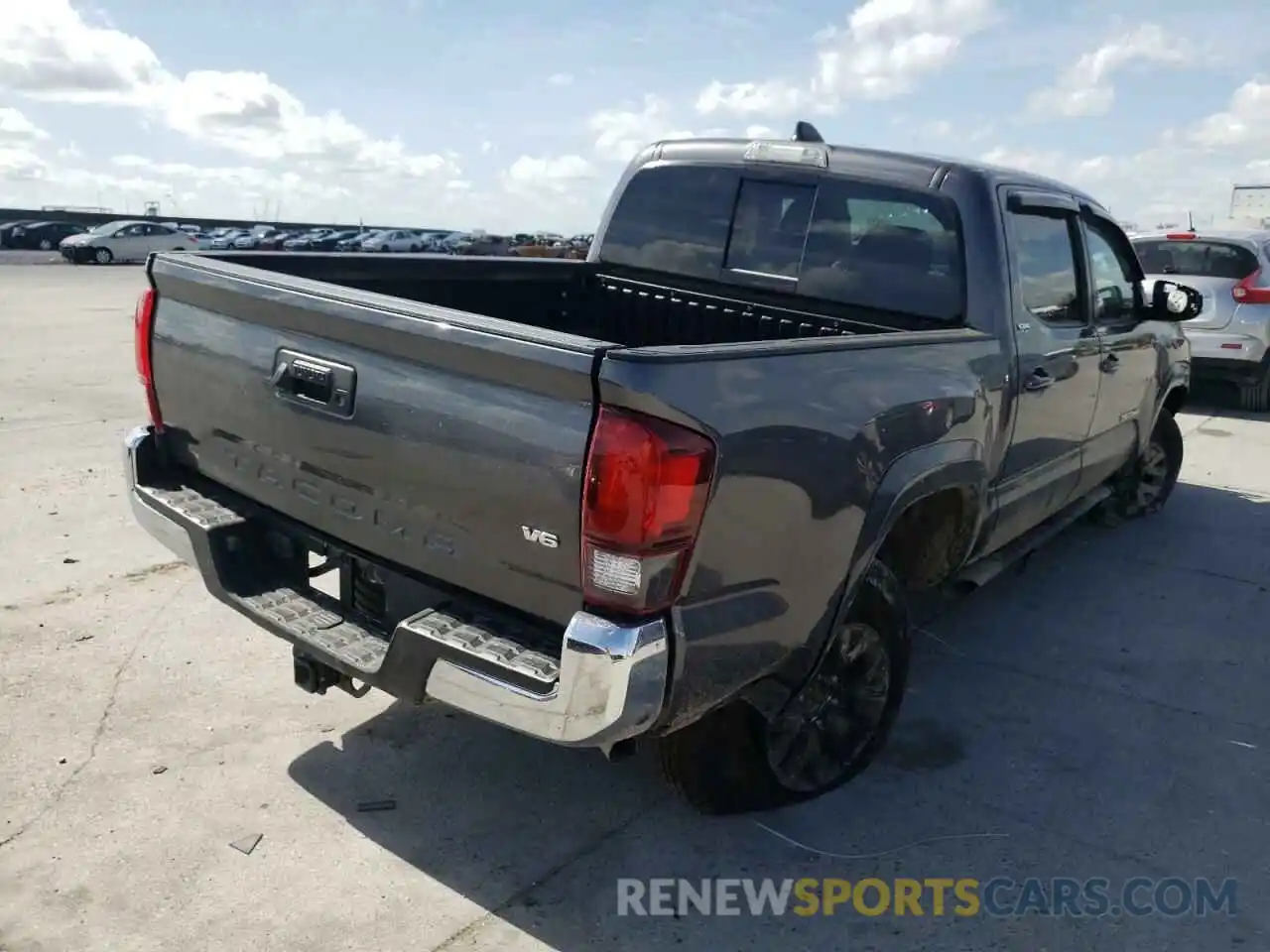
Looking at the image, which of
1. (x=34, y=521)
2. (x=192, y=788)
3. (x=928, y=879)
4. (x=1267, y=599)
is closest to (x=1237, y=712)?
(x=1267, y=599)

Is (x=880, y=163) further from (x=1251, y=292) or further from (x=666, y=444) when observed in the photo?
(x=1251, y=292)

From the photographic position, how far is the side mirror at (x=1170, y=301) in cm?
529

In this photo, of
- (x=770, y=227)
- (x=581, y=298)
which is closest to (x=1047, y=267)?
(x=770, y=227)

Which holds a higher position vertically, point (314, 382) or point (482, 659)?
point (314, 382)

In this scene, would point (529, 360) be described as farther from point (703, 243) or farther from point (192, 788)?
point (703, 243)

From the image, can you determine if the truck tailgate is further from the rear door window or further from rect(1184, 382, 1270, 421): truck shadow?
rect(1184, 382, 1270, 421): truck shadow

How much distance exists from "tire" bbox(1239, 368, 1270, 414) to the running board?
225 inches

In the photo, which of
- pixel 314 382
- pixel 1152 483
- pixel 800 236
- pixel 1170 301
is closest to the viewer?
pixel 314 382

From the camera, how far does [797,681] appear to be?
289cm

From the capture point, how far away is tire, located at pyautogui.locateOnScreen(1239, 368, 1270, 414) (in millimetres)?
10242

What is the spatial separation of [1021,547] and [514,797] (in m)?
2.48

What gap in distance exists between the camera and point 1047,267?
430 centimetres

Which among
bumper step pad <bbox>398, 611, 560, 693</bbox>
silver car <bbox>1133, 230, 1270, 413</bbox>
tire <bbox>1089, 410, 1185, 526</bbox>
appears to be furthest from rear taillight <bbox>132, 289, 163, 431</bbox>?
silver car <bbox>1133, 230, 1270, 413</bbox>

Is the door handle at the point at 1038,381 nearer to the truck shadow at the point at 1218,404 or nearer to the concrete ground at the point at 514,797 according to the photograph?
the concrete ground at the point at 514,797
